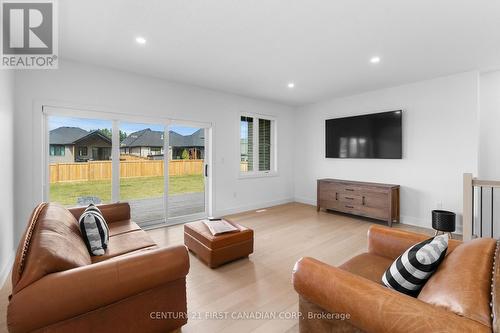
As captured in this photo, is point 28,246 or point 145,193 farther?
point 145,193

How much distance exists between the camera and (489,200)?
3.80 m

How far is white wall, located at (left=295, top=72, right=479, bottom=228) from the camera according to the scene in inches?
149

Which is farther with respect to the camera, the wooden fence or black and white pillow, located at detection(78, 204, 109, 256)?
the wooden fence

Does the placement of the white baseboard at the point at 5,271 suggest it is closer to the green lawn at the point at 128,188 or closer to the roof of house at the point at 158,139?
the green lawn at the point at 128,188

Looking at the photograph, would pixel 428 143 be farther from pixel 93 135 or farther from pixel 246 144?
pixel 93 135

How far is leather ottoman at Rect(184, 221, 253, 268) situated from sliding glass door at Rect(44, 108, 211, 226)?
5.01ft

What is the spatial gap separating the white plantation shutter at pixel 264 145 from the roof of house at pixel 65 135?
3.57m

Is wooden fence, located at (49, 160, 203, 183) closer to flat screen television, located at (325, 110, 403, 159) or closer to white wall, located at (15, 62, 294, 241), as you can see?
white wall, located at (15, 62, 294, 241)

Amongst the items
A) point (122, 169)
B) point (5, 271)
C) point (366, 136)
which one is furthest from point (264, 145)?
point (5, 271)

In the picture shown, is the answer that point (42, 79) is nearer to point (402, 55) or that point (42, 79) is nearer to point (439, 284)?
point (439, 284)

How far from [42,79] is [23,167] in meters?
1.18

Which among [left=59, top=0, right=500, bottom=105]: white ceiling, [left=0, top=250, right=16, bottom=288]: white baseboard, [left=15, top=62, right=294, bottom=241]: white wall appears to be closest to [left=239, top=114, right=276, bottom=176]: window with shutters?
[left=15, top=62, right=294, bottom=241]: white wall

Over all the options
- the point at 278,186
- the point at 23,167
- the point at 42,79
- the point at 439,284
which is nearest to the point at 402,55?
the point at 439,284

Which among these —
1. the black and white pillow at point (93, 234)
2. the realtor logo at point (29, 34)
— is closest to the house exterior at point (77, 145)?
the realtor logo at point (29, 34)
